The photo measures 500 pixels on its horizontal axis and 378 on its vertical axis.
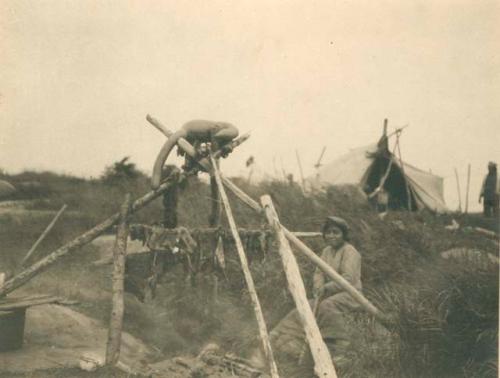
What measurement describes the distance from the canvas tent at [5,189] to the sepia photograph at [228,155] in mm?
65

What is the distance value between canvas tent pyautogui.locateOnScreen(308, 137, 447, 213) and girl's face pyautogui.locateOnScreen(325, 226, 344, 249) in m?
5.73

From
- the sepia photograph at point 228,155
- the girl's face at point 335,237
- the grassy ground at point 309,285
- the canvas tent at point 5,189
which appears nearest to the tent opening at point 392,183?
the grassy ground at point 309,285

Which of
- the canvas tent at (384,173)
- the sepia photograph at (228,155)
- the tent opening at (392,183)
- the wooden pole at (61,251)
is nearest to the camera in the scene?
the sepia photograph at (228,155)

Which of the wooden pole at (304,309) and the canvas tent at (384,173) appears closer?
the wooden pole at (304,309)

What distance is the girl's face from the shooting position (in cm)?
454

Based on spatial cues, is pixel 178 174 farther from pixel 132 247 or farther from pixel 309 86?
pixel 132 247

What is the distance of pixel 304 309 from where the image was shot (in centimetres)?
314

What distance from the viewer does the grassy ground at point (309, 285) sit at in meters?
3.53

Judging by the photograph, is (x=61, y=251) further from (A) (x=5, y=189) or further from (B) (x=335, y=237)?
(A) (x=5, y=189)

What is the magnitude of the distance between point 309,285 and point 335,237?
5.15 feet

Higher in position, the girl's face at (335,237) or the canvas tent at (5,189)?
the canvas tent at (5,189)

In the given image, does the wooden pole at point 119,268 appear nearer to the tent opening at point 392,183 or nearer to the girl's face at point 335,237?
the girl's face at point 335,237

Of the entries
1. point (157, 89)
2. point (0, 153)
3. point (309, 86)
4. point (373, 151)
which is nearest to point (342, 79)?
point (309, 86)

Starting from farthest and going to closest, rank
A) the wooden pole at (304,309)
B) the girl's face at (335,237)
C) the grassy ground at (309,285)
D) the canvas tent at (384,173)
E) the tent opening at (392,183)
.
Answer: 1. the tent opening at (392,183)
2. the canvas tent at (384,173)
3. the girl's face at (335,237)
4. the grassy ground at (309,285)
5. the wooden pole at (304,309)
